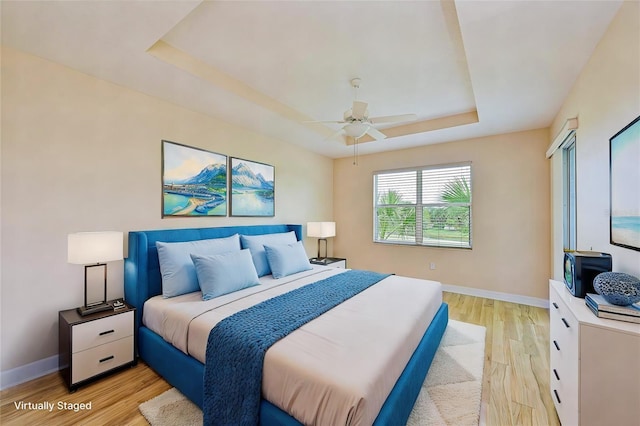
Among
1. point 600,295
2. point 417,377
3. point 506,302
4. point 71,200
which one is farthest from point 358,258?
point 71,200

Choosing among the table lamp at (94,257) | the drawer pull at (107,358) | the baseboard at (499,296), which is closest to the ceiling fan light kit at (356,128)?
the table lamp at (94,257)

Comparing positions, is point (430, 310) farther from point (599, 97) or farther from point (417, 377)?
point (599, 97)

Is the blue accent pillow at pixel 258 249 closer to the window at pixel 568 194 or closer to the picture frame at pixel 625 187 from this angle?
the picture frame at pixel 625 187

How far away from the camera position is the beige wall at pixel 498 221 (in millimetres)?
3787

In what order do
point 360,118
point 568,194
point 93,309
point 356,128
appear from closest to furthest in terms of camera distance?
point 93,309
point 360,118
point 356,128
point 568,194

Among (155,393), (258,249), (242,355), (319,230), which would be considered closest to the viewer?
(242,355)

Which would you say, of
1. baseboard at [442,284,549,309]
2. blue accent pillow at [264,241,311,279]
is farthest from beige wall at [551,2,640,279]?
blue accent pillow at [264,241,311,279]

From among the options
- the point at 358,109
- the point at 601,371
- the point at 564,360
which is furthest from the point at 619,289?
the point at 358,109

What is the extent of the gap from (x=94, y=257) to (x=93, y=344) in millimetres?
675

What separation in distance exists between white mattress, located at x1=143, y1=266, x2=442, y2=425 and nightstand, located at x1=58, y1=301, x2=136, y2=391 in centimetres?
19

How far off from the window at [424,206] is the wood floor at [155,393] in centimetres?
202

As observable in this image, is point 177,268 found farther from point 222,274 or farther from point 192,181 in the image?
point 192,181

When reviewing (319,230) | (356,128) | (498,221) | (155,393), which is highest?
(356,128)

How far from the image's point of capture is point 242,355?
152 centimetres
